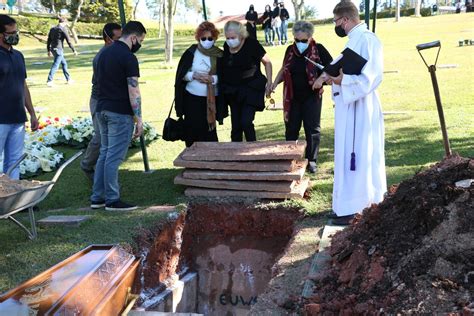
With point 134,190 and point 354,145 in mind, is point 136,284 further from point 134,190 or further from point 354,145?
point 354,145

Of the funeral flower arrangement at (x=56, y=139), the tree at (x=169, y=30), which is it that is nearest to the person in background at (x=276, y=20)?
the tree at (x=169, y=30)

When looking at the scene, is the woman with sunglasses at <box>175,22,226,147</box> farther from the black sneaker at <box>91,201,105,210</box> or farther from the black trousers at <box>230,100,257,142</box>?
the black sneaker at <box>91,201,105,210</box>

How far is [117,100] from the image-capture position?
581cm

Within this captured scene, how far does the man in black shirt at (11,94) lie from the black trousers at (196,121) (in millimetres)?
2024

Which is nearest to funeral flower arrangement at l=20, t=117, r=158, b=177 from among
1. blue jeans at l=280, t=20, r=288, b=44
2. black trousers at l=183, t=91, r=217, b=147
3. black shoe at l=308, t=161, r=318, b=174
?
black trousers at l=183, t=91, r=217, b=147

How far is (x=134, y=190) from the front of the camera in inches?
283

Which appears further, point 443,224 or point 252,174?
point 252,174

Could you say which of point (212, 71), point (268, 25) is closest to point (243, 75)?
point (212, 71)

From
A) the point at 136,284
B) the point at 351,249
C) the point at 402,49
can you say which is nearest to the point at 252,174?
the point at 136,284

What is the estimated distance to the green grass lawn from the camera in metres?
5.21

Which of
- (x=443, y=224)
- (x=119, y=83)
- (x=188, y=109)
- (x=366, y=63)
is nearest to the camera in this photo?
(x=443, y=224)

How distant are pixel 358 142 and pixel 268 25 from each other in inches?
904

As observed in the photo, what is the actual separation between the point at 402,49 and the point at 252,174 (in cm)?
2013

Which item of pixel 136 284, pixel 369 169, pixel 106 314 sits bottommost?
pixel 136 284
